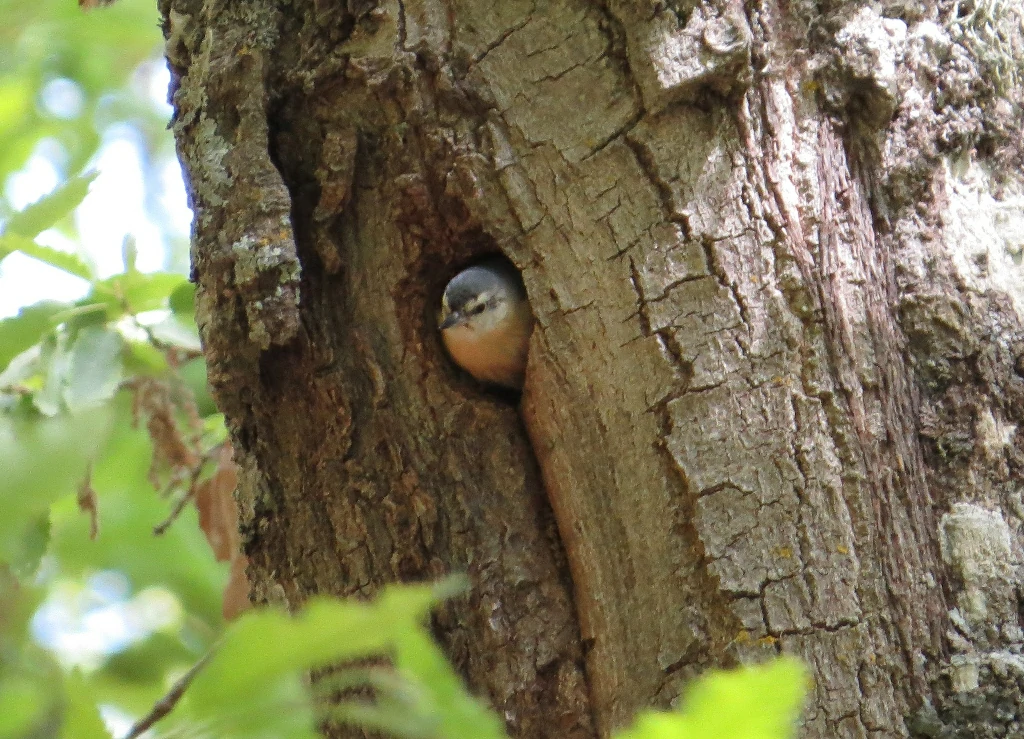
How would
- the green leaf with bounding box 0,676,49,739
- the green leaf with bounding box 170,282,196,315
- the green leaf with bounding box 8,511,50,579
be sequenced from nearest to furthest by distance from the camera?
1. the green leaf with bounding box 0,676,49,739
2. the green leaf with bounding box 8,511,50,579
3. the green leaf with bounding box 170,282,196,315

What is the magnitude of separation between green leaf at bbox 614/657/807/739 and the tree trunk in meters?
1.21

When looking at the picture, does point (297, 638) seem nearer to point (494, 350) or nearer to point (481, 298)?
point (494, 350)

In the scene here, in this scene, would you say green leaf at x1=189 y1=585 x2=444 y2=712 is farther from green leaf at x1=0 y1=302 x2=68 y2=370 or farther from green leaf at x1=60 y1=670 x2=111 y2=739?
green leaf at x1=0 y1=302 x2=68 y2=370

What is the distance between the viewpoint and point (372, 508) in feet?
6.86

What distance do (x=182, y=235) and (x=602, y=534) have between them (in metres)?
4.20

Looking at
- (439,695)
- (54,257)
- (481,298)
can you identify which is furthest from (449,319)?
(439,695)

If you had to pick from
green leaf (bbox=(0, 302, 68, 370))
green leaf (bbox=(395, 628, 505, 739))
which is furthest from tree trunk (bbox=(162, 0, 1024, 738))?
green leaf (bbox=(395, 628, 505, 739))

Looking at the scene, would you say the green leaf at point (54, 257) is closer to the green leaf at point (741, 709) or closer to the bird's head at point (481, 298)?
the bird's head at point (481, 298)

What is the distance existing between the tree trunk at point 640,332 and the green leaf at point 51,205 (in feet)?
0.99

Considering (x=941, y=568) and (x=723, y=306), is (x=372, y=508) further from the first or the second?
(x=941, y=568)

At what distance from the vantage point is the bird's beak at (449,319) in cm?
258

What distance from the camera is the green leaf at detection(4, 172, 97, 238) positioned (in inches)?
73.2

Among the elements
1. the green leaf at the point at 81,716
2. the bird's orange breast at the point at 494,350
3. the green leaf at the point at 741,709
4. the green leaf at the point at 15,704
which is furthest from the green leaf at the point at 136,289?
the green leaf at the point at 741,709

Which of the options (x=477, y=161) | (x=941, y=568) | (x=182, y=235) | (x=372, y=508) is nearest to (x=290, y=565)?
(x=372, y=508)
